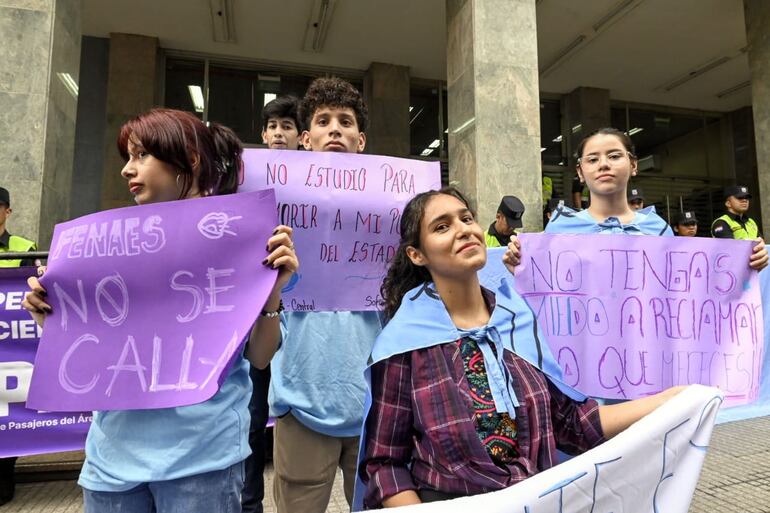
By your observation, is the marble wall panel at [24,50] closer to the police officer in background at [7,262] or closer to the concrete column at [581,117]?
the police officer in background at [7,262]

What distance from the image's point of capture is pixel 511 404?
4.61 feet

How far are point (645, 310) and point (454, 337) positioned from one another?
4.37ft

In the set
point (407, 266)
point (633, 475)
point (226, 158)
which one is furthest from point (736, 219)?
point (226, 158)

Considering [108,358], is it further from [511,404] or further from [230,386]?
[511,404]

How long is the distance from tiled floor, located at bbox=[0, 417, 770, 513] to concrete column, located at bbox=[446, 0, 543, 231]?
2.95 metres

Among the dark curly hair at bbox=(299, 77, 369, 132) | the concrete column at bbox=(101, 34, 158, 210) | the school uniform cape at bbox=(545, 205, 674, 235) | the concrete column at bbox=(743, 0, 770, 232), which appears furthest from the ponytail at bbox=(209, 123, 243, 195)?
the concrete column at bbox=(743, 0, 770, 232)

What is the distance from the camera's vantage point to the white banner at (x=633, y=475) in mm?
1120

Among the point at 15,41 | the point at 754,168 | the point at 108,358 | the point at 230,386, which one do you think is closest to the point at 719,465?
the point at 230,386

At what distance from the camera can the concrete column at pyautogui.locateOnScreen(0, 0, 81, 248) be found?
5005 millimetres

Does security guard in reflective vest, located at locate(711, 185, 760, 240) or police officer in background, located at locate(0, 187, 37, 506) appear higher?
security guard in reflective vest, located at locate(711, 185, 760, 240)

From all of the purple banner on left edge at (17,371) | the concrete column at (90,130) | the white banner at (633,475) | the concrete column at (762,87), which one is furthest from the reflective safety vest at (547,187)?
the white banner at (633,475)

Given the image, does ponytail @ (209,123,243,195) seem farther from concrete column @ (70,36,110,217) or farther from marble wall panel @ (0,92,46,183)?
concrete column @ (70,36,110,217)

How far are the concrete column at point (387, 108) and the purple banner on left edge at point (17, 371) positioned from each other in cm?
841

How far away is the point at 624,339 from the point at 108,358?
6.71ft
